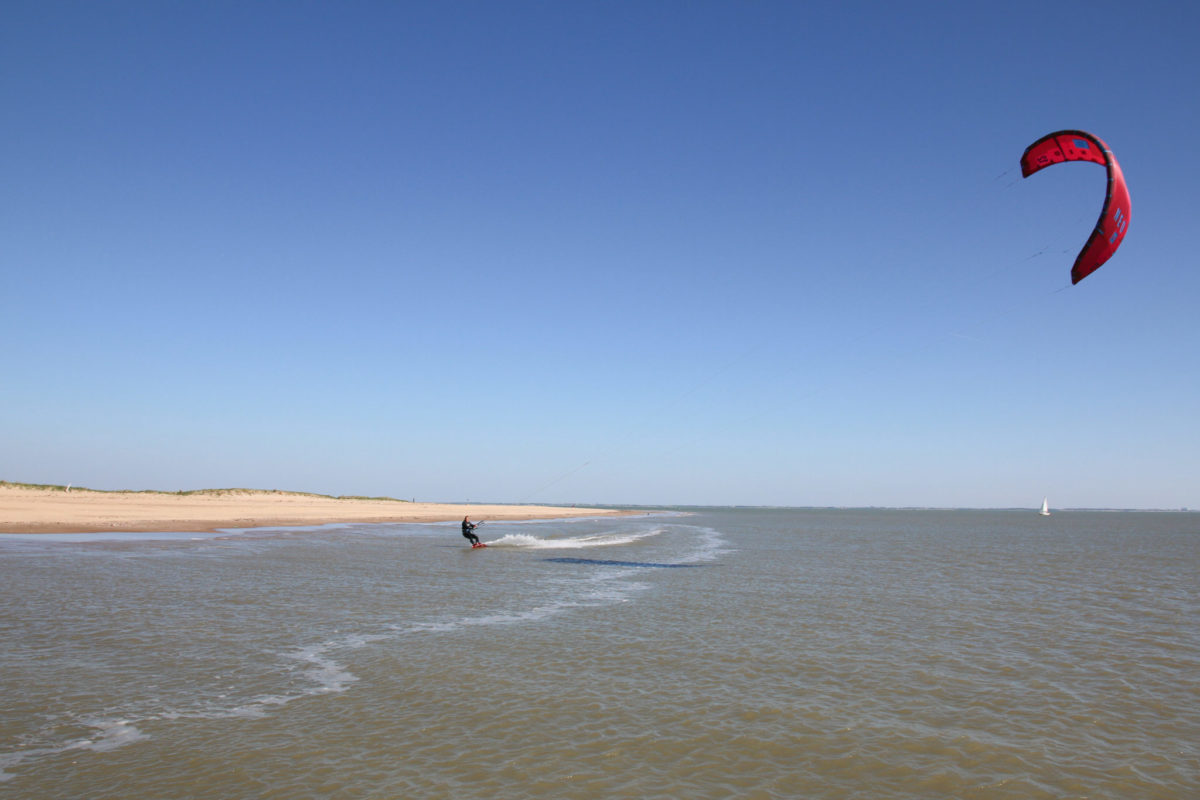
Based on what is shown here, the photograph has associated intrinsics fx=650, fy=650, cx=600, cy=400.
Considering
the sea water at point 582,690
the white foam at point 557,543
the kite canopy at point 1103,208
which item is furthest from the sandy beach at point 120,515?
the kite canopy at point 1103,208

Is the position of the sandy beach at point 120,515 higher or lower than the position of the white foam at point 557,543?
higher

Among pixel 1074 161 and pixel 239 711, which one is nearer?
pixel 239 711

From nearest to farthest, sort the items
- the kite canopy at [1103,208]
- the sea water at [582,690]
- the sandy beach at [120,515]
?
the sea water at [582,690] → the kite canopy at [1103,208] → the sandy beach at [120,515]

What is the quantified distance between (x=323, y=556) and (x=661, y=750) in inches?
945

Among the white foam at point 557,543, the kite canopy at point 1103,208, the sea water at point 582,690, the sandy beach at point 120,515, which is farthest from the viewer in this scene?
the sandy beach at point 120,515

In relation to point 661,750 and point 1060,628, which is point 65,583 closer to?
point 661,750

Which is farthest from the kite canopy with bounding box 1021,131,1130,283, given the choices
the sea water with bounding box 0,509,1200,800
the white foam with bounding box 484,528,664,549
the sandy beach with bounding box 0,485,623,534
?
the sandy beach with bounding box 0,485,623,534

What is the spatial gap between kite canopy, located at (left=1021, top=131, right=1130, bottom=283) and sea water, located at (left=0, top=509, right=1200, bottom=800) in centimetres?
900

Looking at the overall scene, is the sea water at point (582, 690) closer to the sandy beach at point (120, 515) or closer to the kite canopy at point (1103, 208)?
the kite canopy at point (1103, 208)

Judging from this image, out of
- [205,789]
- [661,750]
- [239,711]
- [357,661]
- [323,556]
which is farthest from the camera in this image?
[323,556]

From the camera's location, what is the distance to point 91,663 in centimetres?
1027

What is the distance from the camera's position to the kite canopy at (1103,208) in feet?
54.2

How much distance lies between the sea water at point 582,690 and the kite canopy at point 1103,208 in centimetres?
900

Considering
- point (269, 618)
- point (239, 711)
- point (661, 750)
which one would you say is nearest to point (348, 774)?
point (239, 711)
